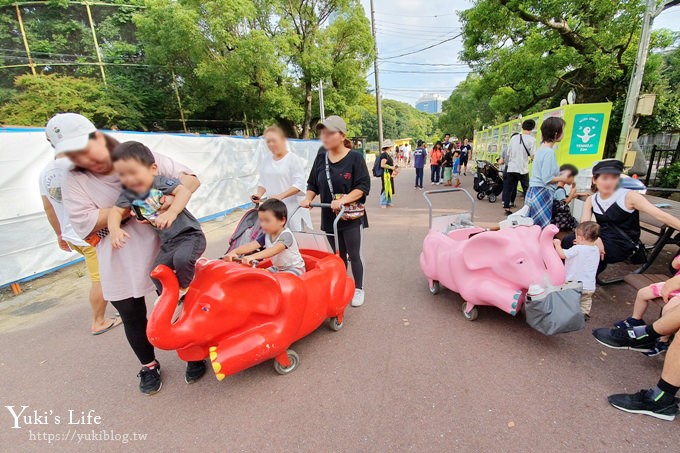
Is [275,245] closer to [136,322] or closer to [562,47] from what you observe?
[136,322]

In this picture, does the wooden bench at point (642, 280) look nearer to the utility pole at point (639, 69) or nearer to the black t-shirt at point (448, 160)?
the utility pole at point (639, 69)

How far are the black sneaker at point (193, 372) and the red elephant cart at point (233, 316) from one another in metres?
0.32

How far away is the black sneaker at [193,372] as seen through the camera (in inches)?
90.6

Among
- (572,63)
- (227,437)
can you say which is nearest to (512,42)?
(572,63)

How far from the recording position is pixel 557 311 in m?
2.18

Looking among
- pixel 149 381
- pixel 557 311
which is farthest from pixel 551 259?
pixel 149 381

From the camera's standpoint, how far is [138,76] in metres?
15.9

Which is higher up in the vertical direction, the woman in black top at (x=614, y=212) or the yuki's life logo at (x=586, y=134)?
the yuki's life logo at (x=586, y=134)

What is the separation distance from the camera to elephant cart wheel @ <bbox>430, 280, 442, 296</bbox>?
3.38m

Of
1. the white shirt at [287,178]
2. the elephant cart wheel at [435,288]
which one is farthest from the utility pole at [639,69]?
the white shirt at [287,178]

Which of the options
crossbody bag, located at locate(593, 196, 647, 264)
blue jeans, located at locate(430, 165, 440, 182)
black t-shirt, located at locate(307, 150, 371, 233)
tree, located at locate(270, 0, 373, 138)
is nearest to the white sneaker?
black t-shirt, located at locate(307, 150, 371, 233)

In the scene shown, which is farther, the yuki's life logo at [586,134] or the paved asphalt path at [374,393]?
the yuki's life logo at [586,134]

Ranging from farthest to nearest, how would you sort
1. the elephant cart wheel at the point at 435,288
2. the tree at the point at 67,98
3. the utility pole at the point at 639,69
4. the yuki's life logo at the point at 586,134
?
the tree at the point at 67,98 → the utility pole at the point at 639,69 → the yuki's life logo at the point at 586,134 → the elephant cart wheel at the point at 435,288

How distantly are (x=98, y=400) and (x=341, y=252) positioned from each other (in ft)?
7.51
